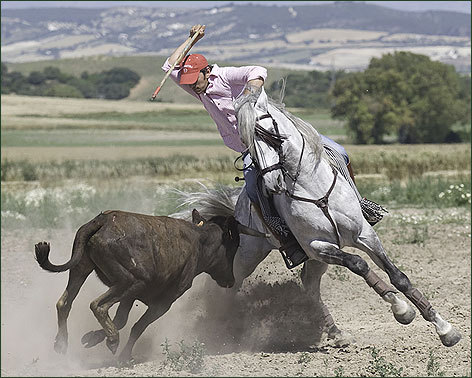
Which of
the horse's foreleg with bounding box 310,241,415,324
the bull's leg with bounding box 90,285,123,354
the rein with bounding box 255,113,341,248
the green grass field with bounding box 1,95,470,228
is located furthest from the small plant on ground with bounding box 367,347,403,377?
the green grass field with bounding box 1,95,470,228

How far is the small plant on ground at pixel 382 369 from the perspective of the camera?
19.9ft

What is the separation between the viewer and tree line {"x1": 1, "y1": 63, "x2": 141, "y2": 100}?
9481cm

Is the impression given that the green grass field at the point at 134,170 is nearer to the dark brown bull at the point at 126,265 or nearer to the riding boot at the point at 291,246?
the riding boot at the point at 291,246

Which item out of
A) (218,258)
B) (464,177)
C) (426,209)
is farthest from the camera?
(464,177)

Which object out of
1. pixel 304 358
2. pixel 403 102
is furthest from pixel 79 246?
pixel 403 102

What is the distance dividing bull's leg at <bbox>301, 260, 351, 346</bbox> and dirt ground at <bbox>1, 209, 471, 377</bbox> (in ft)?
0.34

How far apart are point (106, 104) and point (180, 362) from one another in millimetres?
72039

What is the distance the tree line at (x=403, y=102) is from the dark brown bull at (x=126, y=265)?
154 feet

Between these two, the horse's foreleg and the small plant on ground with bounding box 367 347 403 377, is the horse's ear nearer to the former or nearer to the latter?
the horse's foreleg

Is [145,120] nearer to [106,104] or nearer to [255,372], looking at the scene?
[106,104]

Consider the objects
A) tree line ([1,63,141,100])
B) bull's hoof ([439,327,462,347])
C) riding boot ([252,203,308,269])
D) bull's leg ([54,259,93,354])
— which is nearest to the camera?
bull's leg ([54,259,93,354])

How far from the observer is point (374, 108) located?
180ft

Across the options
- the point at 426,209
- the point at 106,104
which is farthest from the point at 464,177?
the point at 106,104

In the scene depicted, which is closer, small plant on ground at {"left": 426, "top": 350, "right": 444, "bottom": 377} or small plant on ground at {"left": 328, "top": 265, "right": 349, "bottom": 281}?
small plant on ground at {"left": 426, "top": 350, "right": 444, "bottom": 377}
